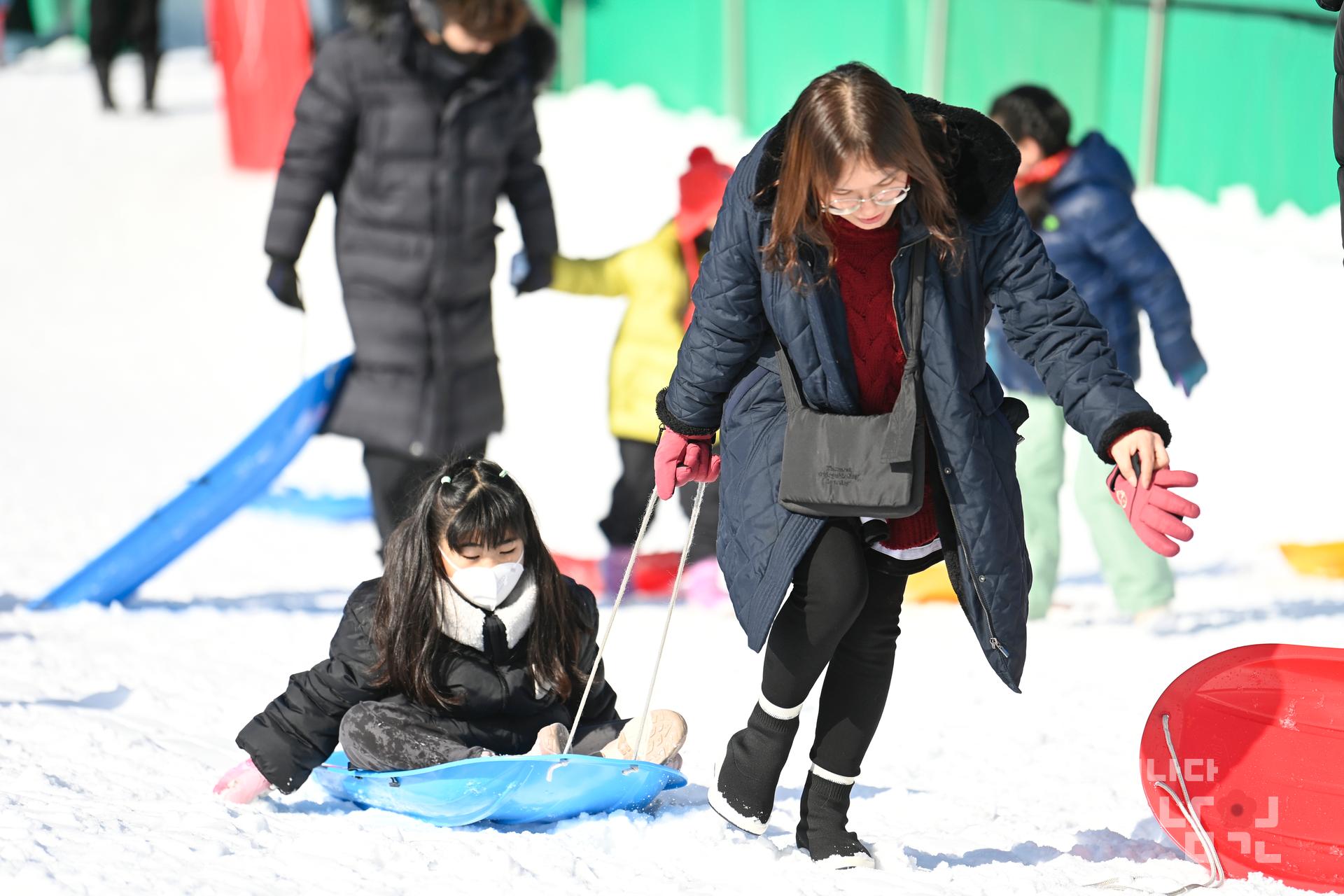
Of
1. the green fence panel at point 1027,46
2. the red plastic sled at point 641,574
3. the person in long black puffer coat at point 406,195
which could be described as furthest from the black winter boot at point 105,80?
the red plastic sled at point 641,574

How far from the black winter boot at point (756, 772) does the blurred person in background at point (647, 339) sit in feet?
7.71

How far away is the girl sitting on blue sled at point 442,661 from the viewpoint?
3.07 metres

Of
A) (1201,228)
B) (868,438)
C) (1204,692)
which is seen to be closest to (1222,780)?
(1204,692)

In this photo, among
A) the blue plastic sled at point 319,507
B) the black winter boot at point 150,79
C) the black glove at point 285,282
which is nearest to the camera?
the black glove at point 285,282

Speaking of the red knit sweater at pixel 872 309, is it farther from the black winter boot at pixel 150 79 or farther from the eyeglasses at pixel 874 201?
the black winter boot at pixel 150 79

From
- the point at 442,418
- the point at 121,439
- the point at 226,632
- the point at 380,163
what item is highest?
the point at 380,163

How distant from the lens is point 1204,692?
2871 millimetres

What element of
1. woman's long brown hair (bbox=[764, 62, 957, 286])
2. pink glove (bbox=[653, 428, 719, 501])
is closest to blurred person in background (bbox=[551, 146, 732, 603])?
pink glove (bbox=[653, 428, 719, 501])

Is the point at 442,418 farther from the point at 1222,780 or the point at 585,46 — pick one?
the point at 585,46

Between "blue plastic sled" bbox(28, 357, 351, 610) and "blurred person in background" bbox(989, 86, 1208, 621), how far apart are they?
207 centimetres

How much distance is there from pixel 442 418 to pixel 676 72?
7.08m

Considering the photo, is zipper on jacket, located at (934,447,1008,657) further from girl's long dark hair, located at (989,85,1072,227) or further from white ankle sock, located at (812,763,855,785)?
girl's long dark hair, located at (989,85,1072,227)

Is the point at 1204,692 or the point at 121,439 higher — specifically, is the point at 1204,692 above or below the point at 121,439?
above

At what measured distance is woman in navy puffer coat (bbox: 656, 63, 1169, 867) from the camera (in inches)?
97.3
